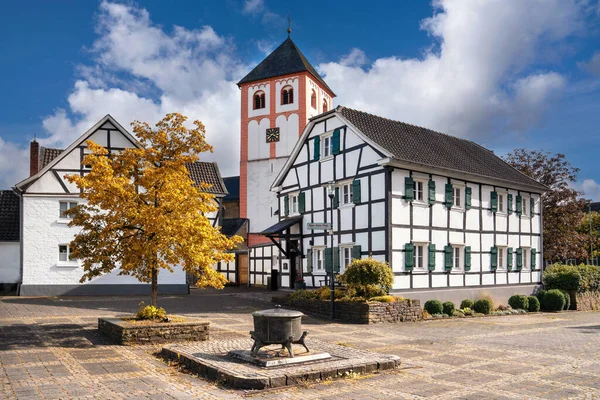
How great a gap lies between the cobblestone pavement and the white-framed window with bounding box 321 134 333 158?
10291 millimetres

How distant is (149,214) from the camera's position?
14.3m

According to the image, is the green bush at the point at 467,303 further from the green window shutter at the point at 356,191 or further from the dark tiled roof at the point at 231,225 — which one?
the dark tiled roof at the point at 231,225

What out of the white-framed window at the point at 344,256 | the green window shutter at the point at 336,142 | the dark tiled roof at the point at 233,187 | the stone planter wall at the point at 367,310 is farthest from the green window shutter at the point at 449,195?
the dark tiled roof at the point at 233,187

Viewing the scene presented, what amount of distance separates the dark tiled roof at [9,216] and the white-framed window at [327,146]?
1867 cm

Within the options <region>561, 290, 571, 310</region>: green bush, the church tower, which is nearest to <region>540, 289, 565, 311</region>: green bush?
<region>561, 290, 571, 310</region>: green bush

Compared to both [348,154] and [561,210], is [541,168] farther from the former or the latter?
[348,154]

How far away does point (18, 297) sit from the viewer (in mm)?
27453

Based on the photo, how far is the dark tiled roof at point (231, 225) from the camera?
4356 cm

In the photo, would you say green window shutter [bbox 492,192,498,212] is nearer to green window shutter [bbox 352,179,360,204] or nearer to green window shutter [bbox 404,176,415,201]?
green window shutter [bbox 404,176,415,201]

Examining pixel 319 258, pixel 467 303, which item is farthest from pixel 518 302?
pixel 319 258

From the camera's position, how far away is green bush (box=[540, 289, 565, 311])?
28984 mm

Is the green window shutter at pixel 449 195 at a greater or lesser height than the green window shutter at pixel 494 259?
greater

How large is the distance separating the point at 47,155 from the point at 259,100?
23.2 m

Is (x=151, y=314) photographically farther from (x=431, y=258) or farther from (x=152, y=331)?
(x=431, y=258)
